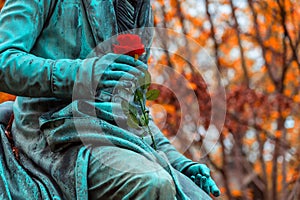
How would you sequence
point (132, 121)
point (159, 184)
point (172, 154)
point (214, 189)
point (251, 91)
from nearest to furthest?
1. point (159, 184)
2. point (132, 121)
3. point (214, 189)
4. point (172, 154)
5. point (251, 91)

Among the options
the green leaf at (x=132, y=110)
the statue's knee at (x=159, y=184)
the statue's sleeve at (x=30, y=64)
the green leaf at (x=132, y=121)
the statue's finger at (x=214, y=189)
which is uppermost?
the statue's sleeve at (x=30, y=64)

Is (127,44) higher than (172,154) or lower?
higher

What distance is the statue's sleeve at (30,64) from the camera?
2.71 m

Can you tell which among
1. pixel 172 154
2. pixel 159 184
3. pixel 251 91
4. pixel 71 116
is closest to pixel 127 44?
pixel 71 116

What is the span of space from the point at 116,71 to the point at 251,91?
676 centimetres

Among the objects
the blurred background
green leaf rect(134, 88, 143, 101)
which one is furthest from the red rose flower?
the blurred background

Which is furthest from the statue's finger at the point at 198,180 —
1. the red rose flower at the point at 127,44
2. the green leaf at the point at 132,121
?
the red rose flower at the point at 127,44

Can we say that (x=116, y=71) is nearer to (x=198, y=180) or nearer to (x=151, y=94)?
(x=151, y=94)

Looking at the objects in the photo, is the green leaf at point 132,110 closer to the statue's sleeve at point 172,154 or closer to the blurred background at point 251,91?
the statue's sleeve at point 172,154

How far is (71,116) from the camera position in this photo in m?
2.77

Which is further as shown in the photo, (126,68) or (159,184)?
(126,68)

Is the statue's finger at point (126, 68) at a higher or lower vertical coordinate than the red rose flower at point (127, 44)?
lower

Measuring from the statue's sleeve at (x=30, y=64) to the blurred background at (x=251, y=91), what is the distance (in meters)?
6.16

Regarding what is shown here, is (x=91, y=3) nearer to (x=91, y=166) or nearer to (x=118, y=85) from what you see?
(x=118, y=85)
